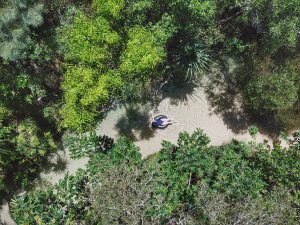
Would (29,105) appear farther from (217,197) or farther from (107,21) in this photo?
(217,197)

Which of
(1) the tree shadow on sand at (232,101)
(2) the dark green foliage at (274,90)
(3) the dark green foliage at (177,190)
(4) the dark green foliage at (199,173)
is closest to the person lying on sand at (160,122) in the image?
(1) the tree shadow on sand at (232,101)

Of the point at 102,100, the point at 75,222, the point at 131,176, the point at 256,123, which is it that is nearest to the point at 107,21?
the point at 102,100

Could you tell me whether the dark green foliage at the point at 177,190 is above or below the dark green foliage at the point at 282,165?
below

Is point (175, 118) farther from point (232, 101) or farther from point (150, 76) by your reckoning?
point (150, 76)

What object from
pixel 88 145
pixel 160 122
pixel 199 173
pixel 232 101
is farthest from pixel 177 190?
pixel 232 101

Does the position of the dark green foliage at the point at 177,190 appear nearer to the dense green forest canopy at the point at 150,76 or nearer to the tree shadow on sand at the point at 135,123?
the dense green forest canopy at the point at 150,76

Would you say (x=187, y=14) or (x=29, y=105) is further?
(x=29, y=105)

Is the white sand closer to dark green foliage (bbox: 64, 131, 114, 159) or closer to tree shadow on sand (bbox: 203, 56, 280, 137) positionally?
tree shadow on sand (bbox: 203, 56, 280, 137)

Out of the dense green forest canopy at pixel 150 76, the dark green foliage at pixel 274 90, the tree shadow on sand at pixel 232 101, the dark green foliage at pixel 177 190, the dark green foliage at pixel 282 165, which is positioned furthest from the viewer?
the tree shadow on sand at pixel 232 101
